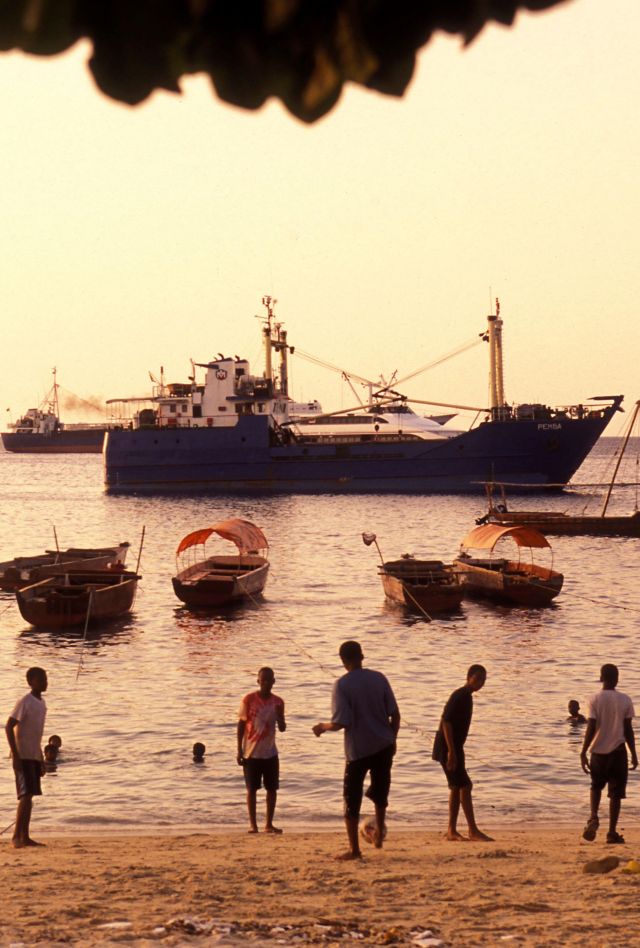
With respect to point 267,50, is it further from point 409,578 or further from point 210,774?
A: point 409,578

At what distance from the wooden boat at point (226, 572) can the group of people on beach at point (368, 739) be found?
23.8 metres

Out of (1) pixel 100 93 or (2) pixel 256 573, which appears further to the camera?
(2) pixel 256 573


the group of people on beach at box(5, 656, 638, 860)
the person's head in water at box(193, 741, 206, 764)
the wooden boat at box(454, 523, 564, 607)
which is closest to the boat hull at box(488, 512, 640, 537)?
the wooden boat at box(454, 523, 564, 607)

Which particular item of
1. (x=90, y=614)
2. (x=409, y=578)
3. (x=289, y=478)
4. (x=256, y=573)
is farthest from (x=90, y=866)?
(x=289, y=478)

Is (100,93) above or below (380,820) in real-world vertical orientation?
above

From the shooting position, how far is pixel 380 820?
11.1 meters

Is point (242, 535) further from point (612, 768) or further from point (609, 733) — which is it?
point (609, 733)

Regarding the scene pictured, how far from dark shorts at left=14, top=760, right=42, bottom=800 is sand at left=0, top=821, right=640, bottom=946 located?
26.2 inches

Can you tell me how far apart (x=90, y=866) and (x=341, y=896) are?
280cm

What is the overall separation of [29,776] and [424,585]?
25632 mm

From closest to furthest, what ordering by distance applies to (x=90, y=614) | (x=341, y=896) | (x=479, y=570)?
1. (x=341, y=896)
2. (x=90, y=614)
3. (x=479, y=570)

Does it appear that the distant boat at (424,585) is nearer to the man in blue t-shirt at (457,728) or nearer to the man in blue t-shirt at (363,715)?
the man in blue t-shirt at (457,728)

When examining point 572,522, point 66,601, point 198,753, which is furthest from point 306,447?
point 198,753

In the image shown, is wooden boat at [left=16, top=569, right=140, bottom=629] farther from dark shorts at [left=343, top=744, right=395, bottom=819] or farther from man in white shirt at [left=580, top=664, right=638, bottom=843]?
dark shorts at [left=343, top=744, right=395, bottom=819]
